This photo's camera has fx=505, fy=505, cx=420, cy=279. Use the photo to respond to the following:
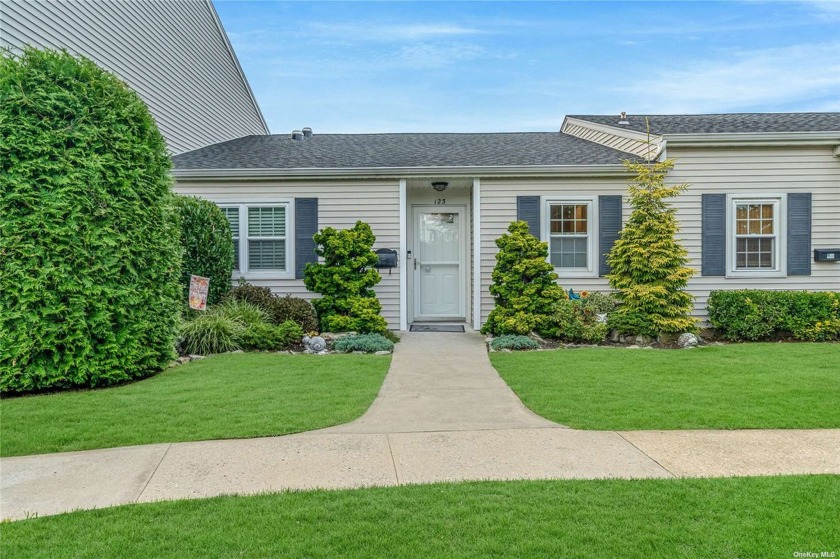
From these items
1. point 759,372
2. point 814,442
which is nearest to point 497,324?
point 759,372

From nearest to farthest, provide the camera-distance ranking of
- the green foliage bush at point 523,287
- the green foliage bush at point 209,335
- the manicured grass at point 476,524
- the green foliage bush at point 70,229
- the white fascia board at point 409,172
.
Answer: the manicured grass at point 476,524 < the green foliage bush at point 70,229 < the green foliage bush at point 209,335 < the green foliage bush at point 523,287 < the white fascia board at point 409,172

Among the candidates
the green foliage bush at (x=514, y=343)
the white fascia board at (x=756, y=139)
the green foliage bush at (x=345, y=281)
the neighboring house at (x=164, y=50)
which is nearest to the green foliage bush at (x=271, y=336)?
the green foliage bush at (x=345, y=281)

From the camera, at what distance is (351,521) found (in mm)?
2588

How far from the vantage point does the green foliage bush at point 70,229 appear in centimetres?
500

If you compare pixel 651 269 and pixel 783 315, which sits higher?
pixel 651 269

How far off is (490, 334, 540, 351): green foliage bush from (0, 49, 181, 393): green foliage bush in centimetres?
467

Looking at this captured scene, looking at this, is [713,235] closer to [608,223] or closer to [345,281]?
[608,223]

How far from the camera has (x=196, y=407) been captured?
465cm

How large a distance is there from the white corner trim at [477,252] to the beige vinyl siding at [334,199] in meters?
1.43

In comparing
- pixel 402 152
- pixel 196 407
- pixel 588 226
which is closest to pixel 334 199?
pixel 402 152

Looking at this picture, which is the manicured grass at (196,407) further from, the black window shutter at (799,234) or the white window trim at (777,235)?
the black window shutter at (799,234)

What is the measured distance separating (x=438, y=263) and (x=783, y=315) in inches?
233

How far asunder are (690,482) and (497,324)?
17.6ft

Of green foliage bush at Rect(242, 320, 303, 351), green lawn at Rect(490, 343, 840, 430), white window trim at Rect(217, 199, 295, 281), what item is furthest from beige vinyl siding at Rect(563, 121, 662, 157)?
green foliage bush at Rect(242, 320, 303, 351)
